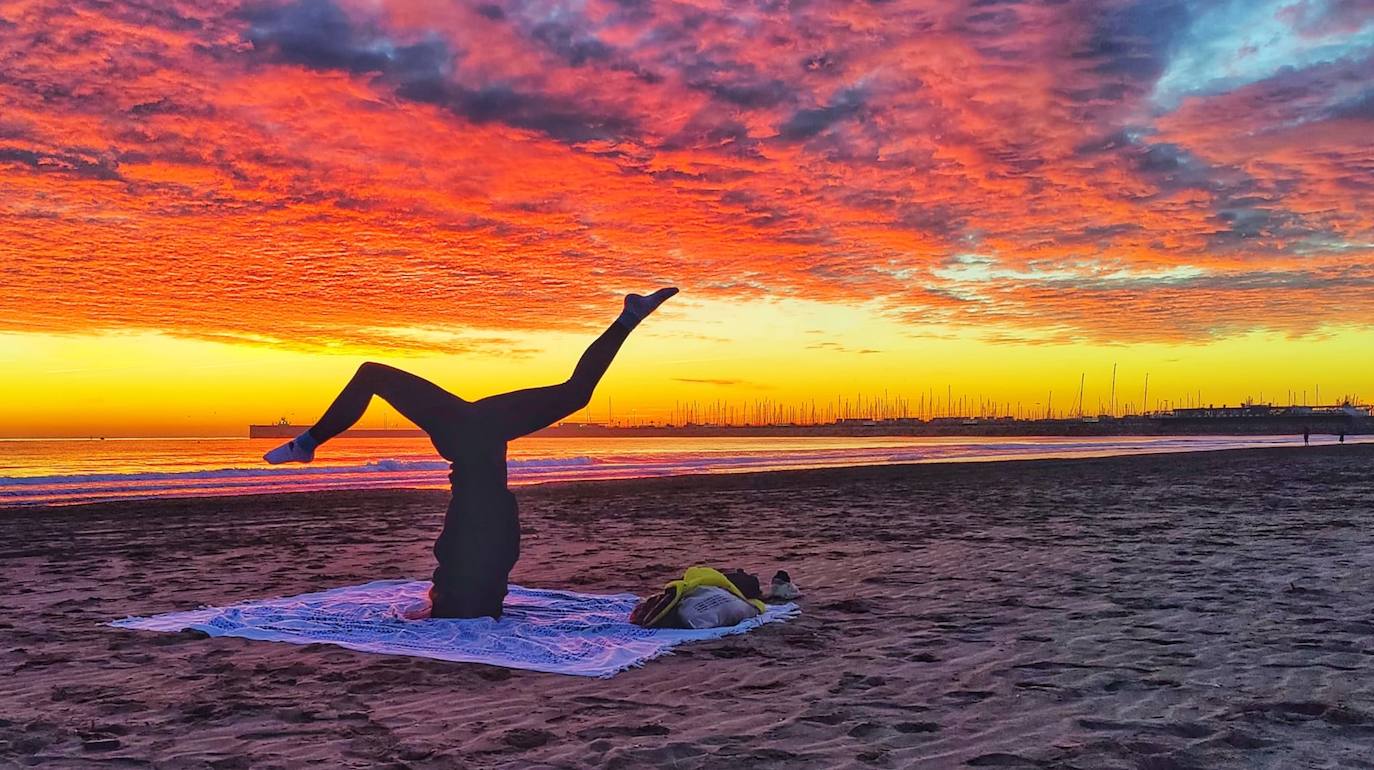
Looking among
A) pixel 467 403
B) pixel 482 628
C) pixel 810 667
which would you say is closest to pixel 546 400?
pixel 467 403

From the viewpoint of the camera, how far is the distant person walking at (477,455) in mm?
7934

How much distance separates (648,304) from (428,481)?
26.3m

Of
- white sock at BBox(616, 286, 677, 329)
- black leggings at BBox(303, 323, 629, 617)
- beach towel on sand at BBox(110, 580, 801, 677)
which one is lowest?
beach towel on sand at BBox(110, 580, 801, 677)

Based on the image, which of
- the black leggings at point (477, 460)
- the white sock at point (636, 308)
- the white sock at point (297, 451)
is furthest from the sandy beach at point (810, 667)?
the white sock at point (636, 308)

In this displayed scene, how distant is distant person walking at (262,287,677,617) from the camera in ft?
26.0

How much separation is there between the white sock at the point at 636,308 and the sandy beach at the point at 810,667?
2.76 metres

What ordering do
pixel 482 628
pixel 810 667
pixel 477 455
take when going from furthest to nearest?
pixel 477 455, pixel 482 628, pixel 810 667

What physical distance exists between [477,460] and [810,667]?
3252 millimetres

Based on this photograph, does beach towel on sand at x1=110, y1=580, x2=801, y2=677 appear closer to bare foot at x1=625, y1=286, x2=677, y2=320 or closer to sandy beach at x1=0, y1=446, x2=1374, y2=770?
sandy beach at x1=0, y1=446, x2=1374, y2=770

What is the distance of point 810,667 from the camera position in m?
6.48

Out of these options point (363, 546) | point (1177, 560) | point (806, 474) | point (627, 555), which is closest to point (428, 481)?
point (806, 474)

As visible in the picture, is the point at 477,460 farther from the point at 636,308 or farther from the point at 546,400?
the point at 636,308

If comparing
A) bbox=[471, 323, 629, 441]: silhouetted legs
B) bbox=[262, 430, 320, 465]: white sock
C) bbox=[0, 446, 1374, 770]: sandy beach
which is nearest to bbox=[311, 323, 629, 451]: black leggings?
bbox=[471, 323, 629, 441]: silhouetted legs

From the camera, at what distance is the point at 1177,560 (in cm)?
1127
